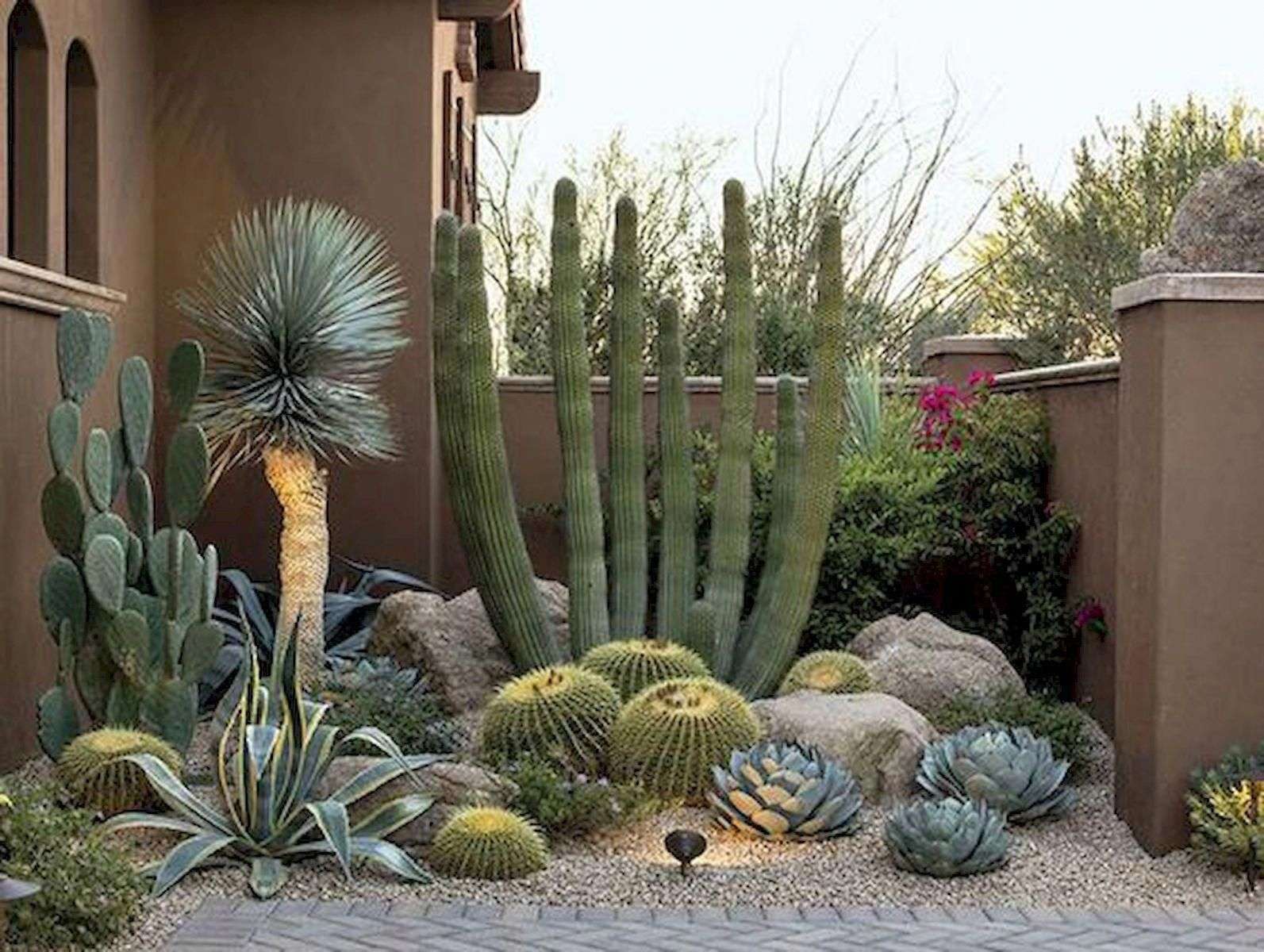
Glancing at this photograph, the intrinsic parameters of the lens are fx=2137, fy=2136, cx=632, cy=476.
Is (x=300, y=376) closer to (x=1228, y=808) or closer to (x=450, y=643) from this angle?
(x=450, y=643)

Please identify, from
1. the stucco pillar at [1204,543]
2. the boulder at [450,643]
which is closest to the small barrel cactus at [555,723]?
the boulder at [450,643]

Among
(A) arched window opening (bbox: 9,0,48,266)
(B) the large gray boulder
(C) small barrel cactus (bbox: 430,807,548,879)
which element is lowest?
(C) small barrel cactus (bbox: 430,807,548,879)

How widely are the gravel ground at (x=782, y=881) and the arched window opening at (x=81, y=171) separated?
4282mm

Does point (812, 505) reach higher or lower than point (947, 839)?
higher

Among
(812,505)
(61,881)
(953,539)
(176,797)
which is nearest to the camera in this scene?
(61,881)

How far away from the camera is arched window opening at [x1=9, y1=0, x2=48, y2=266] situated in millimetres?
10414

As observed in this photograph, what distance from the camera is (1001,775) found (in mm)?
8414

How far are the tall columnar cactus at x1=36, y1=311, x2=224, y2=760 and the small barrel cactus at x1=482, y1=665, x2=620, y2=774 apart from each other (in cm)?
124

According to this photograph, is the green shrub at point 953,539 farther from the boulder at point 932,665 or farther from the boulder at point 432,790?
the boulder at point 432,790

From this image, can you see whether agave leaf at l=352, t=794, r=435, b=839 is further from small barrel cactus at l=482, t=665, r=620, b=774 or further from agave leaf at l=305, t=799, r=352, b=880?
small barrel cactus at l=482, t=665, r=620, b=774

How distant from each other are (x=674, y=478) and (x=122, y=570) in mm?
3148

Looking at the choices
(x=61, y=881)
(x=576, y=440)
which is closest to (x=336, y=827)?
(x=61, y=881)

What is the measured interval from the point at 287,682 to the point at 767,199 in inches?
502

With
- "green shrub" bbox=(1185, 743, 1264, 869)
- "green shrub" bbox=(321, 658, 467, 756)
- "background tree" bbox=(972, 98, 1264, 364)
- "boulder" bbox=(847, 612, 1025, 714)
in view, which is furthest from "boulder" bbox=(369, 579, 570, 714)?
"background tree" bbox=(972, 98, 1264, 364)
